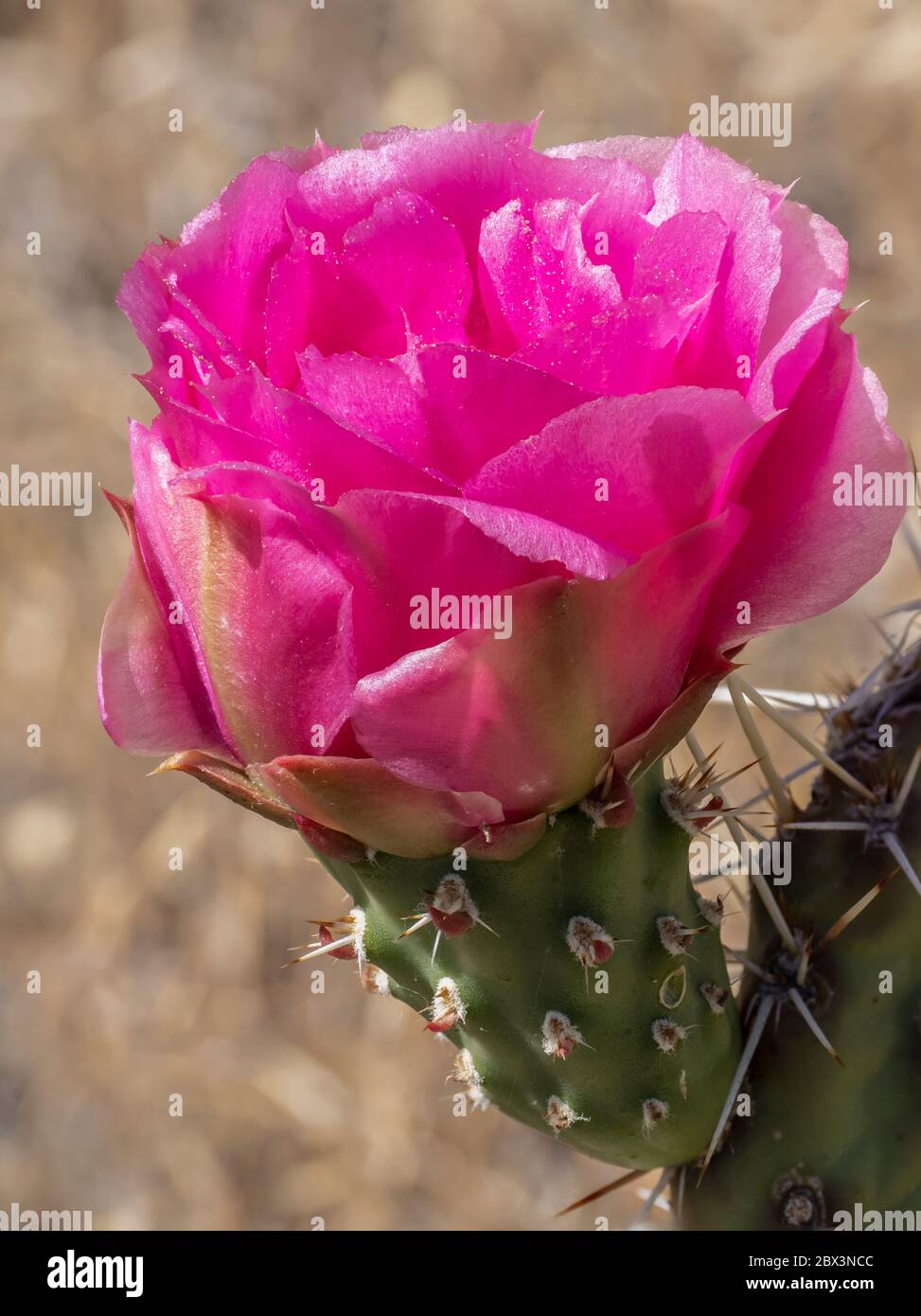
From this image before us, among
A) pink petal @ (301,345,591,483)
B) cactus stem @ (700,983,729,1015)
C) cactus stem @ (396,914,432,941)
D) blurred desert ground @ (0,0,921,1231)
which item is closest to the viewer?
pink petal @ (301,345,591,483)

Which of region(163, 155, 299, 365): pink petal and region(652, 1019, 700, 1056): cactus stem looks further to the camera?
region(652, 1019, 700, 1056): cactus stem

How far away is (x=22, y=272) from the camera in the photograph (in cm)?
202

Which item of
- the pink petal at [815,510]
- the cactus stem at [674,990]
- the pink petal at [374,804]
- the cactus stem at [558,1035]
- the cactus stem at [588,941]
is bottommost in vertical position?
the cactus stem at [558,1035]

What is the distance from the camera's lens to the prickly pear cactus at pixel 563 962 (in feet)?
1.60

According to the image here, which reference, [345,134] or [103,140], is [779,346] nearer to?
[345,134]

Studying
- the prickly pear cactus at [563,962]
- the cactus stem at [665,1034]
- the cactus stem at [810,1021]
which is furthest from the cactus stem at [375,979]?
the cactus stem at [810,1021]

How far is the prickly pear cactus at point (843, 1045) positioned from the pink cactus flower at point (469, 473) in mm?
248

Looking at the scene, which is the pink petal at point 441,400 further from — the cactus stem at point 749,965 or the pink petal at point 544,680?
the cactus stem at point 749,965

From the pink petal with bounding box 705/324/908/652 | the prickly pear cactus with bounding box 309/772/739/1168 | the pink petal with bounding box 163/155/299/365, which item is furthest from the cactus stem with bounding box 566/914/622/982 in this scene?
the pink petal with bounding box 163/155/299/365

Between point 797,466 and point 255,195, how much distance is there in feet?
0.61

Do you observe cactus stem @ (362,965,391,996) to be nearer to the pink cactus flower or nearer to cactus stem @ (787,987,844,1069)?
the pink cactus flower

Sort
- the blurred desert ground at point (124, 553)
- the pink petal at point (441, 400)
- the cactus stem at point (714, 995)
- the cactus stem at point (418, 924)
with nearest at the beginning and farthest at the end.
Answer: the pink petal at point (441, 400), the cactus stem at point (418, 924), the cactus stem at point (714, 995), the blurred desert ground at point (124, 553)

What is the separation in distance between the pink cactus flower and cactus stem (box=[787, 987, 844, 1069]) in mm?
241

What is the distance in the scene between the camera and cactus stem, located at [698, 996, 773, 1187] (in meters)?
0.62
